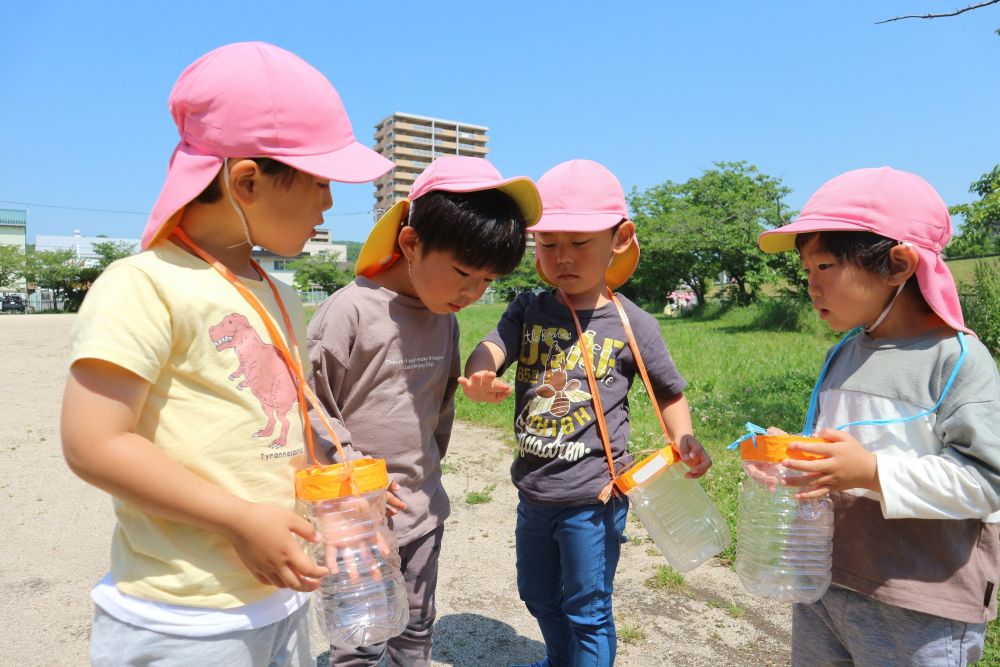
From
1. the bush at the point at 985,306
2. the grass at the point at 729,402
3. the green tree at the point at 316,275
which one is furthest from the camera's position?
the green tree at the point at 316,275

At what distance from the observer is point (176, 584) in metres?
1.35

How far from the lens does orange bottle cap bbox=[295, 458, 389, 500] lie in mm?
1441

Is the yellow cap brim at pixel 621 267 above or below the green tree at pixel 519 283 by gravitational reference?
above

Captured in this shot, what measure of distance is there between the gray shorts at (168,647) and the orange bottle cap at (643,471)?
1137 mm

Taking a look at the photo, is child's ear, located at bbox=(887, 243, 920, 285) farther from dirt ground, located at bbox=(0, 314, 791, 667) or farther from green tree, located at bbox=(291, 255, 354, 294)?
green tree, located at bbox=(291, 255, 354, 294)

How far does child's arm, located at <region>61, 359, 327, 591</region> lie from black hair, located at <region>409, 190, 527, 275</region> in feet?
3.27

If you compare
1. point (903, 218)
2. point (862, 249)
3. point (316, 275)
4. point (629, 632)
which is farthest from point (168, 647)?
point (316, 275)

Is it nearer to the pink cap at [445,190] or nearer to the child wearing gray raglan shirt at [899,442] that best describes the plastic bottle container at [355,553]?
the pink cap at [445,190]

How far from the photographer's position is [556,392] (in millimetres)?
2488

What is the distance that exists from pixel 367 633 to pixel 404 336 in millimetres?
874

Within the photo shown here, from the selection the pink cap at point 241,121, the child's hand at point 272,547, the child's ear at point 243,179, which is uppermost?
the pink cap at point 241,121

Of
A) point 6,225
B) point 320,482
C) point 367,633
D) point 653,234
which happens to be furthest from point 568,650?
point 6,225

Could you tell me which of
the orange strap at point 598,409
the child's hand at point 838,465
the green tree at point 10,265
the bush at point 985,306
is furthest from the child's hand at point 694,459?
the green tree at point 10,265

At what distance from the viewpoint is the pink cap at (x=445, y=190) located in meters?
2.12
